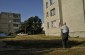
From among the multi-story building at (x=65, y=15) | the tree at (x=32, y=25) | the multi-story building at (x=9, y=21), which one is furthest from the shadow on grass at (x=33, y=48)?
the multi-story building at (x=9, y=21)

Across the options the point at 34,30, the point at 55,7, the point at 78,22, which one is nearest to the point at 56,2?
the point at 55,7

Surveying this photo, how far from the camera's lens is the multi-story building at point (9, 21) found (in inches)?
5167

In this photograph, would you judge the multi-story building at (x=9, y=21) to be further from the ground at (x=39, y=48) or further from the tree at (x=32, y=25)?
the ground at (x=39, y=48)

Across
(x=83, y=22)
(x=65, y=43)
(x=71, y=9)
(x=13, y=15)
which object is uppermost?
(x=13, y=15)

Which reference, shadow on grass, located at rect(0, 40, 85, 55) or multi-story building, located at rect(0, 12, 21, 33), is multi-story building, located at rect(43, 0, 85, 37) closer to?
shadow on grass, located at rect(0, 40, 85, 55)

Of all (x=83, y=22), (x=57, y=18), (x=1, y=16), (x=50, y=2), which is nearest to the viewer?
(x=83, y=22)

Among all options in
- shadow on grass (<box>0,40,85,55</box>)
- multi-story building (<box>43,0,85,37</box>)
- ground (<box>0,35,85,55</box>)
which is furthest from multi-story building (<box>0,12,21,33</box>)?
shadow on grass (<box>0,40,85,55</box>)

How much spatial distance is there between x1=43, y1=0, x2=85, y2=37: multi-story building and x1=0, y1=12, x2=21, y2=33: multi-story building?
79735 mm

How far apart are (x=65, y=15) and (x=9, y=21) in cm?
10136

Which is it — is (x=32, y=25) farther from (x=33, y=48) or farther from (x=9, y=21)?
(x=33, y=48)

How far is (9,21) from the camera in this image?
14062 cm

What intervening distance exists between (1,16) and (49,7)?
3232 inches

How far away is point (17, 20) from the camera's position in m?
157

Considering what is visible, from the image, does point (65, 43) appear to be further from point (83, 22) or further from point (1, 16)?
point (1, 16)
